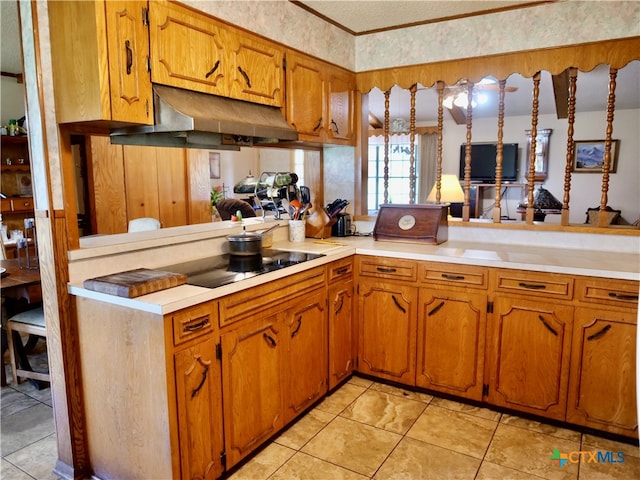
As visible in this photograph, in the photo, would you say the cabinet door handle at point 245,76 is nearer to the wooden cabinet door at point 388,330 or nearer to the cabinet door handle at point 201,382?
the wooden cabinet door at point 388,330

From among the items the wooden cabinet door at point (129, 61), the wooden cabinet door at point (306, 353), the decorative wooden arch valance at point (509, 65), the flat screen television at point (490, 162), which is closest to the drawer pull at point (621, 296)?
the decorative wooden arch valance at point (509, 65)

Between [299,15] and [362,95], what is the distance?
0.82 meters

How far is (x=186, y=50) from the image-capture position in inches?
79.7

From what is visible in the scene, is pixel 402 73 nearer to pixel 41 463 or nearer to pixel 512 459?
pixel 512 459

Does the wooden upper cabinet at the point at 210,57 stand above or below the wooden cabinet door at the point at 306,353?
above

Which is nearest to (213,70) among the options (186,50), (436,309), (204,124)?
(186,50)

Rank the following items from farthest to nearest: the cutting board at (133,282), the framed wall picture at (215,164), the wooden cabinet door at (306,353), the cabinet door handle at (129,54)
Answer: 1. the framed wall picture at (215,164)
2. the wooden cabinet door at (306,353)
3. the cabinet door handle at (129,54)
4. the cutting board at (133,282)

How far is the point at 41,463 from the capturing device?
209 cm

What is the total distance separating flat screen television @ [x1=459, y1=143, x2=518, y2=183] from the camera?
25.8 feet

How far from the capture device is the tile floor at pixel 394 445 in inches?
79.7

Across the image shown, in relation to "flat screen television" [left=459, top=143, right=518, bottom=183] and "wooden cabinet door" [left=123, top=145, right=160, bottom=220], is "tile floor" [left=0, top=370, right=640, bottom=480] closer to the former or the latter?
"wooden cabinet door" [left=123, top=145, right=160, bottom=220]

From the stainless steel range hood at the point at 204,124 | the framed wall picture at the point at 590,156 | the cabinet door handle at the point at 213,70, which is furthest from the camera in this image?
the framed wall picture at the point at 590,156

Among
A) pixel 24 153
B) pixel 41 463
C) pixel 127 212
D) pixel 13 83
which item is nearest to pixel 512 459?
pixel 41 463

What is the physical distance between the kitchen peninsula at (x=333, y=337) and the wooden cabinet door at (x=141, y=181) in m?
1.71
